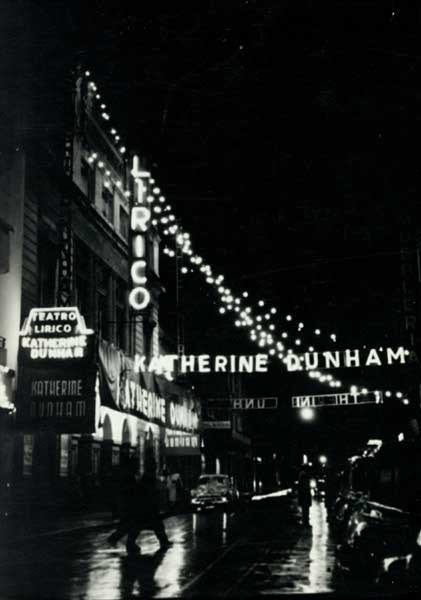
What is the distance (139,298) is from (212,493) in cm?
913

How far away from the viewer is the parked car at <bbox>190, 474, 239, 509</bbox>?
35.7 m

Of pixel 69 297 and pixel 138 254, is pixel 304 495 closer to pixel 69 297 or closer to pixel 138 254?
pixel 69 297

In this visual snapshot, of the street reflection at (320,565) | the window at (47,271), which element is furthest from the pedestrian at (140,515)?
the window at (47,271)

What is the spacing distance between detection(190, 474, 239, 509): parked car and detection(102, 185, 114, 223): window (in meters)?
13.2

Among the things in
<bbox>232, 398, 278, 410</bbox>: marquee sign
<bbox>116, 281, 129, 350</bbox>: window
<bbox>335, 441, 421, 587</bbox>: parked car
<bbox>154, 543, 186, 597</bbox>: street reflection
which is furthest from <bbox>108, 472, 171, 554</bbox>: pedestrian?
<bbox>232, 398, 278, 410</bbox>: marquee sign

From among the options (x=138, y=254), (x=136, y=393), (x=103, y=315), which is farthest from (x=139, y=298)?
(x=136, y=393)

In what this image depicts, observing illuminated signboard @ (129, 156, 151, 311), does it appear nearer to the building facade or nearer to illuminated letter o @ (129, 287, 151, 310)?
illuminated letter o @ (129, 287, 151, 310)

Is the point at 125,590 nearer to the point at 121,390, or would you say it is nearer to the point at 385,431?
the point at 121,390

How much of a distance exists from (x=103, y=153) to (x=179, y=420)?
1831cm

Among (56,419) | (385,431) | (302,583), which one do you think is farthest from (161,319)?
(302,583)

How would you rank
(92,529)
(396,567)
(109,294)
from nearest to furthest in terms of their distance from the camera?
(396,567) → (92,529) → (109,294)

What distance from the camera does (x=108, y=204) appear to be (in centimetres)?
3991

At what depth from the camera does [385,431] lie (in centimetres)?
6266

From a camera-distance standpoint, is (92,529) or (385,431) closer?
(92,529)
